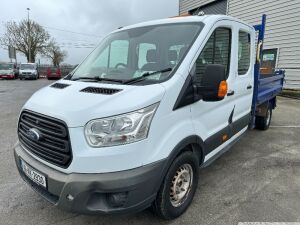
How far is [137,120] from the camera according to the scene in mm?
2268

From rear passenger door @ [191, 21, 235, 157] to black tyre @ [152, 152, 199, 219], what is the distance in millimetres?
359

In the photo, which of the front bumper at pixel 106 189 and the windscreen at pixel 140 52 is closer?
the front bumper at pixel 106 189

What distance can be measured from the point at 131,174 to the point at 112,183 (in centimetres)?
17

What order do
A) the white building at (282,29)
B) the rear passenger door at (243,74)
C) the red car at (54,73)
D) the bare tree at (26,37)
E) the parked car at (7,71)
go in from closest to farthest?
1. the rear passenger door at (243,74)
2. the white building at (282,29)
3. the parked car at (7,71)
4. the red car at (54,73)
5. the bare tree at (26,37)

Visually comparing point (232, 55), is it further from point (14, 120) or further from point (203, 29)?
point (14, 120)

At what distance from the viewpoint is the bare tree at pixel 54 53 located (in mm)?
45188

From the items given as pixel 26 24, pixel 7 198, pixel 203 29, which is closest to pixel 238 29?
pixel 203 29

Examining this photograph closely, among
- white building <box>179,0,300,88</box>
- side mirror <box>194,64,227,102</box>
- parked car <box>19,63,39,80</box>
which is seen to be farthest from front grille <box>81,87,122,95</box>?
parked car <box>19,63,39,80</box>

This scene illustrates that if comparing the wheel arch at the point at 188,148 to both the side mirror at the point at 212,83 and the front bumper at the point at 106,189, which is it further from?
the side mirror at the point at 212,83

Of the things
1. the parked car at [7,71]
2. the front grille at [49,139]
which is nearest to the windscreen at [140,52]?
the front grille at [49,139]

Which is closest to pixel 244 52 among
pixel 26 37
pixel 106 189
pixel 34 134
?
pixel 106 189

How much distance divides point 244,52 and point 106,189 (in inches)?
→ 120

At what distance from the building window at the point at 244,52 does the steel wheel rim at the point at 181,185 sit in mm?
1781

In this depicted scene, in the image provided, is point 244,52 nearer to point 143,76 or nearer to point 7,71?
point 143,76
